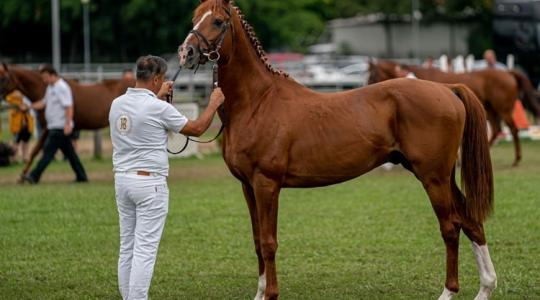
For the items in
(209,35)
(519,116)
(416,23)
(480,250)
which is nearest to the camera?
(209,35)

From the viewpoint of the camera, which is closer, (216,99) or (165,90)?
(165,90)

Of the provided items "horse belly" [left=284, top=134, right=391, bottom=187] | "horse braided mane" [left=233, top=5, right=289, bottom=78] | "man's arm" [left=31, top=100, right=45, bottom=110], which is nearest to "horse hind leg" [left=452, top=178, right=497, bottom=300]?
"horse belly" [left=284, top=134, right=391, bottom=187]

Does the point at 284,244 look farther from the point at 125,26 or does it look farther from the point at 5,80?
the point at 125,26

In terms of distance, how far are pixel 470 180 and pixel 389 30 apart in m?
58.8

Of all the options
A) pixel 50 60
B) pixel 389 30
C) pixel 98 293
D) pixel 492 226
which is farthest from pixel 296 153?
pixel 389 30

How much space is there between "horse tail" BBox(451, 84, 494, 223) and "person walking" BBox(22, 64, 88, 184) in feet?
32.0

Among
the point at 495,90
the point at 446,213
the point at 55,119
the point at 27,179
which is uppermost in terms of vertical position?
the point at 446,213

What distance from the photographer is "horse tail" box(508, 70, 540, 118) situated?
21875 mm

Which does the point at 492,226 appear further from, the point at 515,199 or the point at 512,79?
the point at 512,79

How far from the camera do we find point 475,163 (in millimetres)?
8391

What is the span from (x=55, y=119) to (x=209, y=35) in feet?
32.2

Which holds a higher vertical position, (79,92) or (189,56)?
(189,56)

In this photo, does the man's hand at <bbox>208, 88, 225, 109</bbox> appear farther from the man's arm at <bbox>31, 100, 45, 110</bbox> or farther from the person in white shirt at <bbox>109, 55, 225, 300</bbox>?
the man's arm at <bbox>31, 100, 45, 110</bbox>

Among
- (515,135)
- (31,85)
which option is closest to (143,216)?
(31,85)
